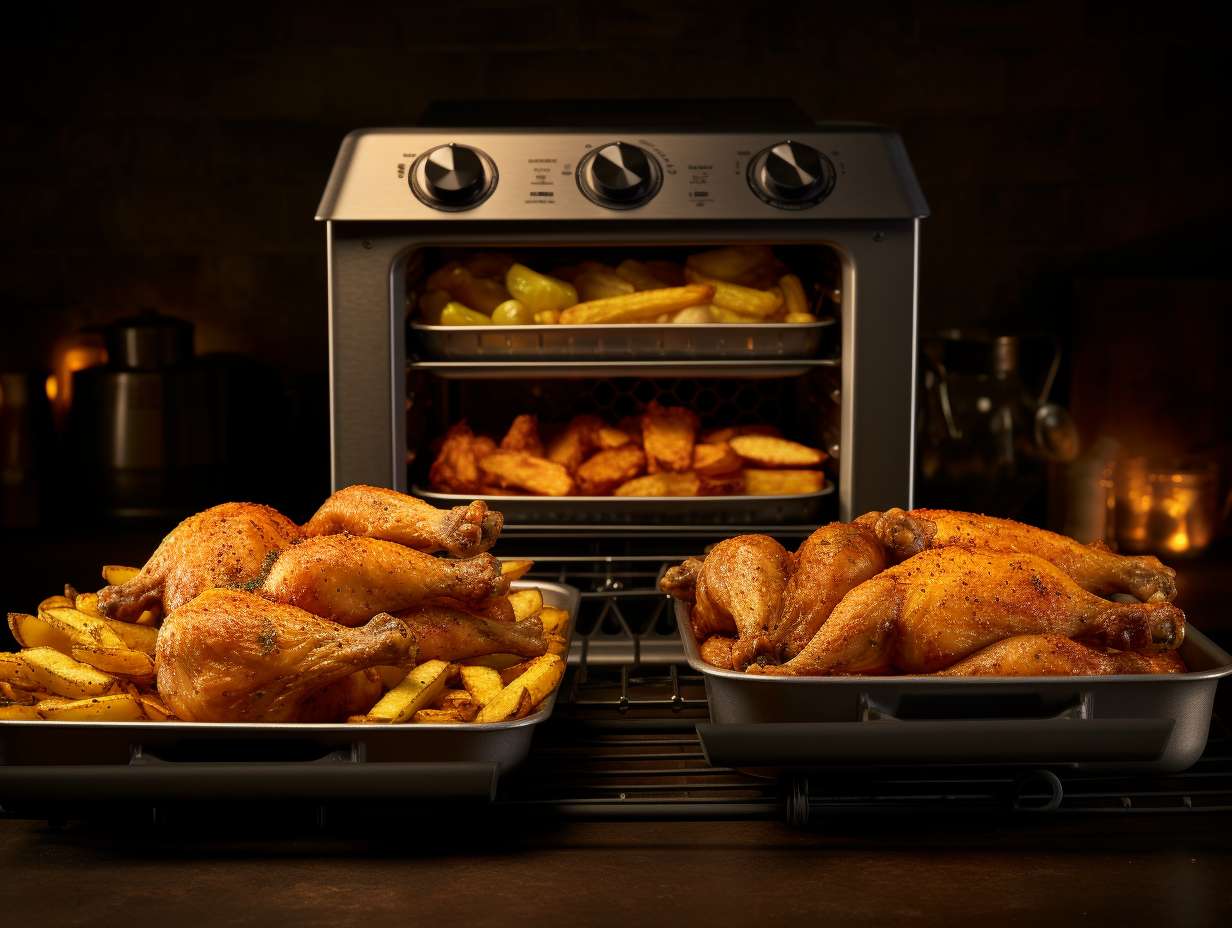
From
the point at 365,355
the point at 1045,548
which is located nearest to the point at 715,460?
the point at 365,355

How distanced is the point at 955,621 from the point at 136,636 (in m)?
0.78

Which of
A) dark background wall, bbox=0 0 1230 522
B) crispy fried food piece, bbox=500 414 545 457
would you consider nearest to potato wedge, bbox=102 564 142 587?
crispy fried food piece, bbox=500 414 545 457

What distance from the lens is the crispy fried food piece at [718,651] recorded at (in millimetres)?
1363

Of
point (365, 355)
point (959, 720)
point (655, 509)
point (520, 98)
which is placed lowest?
point (959, 720)

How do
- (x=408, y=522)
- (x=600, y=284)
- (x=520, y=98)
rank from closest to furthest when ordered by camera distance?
(x=408, y=522) < (x=600, y=284) < (x=520, y=98)

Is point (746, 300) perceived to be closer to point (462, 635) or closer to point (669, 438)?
point (669, 438)

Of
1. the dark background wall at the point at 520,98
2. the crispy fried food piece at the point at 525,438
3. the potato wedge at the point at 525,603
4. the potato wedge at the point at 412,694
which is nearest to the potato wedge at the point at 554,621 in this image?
the potato wedge at the point at 525,603

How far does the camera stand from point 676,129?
Result: 2.03m

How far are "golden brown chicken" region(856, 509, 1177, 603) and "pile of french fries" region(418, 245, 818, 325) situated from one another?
58cm

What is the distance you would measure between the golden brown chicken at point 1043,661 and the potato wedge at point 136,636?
75 cm

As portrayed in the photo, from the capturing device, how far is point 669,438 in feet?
7.10

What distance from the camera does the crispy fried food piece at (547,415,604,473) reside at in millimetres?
2180

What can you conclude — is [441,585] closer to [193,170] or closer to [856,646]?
[856,646]

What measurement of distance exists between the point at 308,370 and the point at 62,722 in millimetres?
1700
